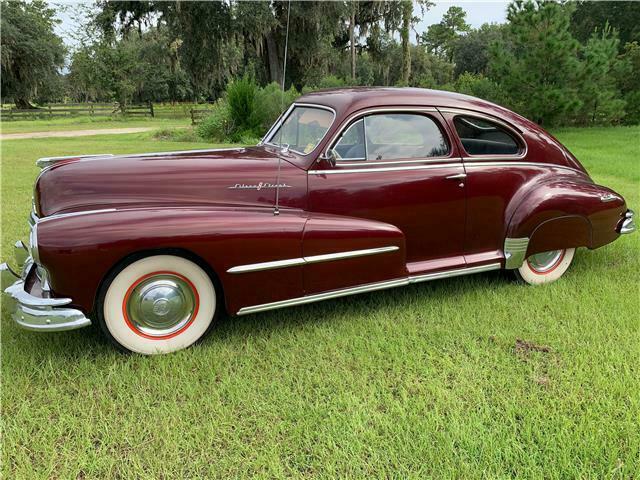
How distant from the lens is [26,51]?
35.8 m

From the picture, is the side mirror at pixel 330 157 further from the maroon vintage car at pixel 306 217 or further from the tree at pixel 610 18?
the tree at pixel 610 18

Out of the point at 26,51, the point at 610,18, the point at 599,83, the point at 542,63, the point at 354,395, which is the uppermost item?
the point at 610,18

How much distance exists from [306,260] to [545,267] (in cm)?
225

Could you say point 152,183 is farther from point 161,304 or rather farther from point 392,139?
point 392,139

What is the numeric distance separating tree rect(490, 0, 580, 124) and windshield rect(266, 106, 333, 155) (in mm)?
13078

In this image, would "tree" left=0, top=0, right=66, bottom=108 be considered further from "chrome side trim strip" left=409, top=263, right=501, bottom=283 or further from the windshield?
"chrome side trim strip" left=409, top=263, right=501, bottom=283

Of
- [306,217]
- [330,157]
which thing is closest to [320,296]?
[306,217]

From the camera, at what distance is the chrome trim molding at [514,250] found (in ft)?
12.0

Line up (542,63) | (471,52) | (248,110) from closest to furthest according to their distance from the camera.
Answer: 1. (248,110)
2. (542,63)
3. (471,52)

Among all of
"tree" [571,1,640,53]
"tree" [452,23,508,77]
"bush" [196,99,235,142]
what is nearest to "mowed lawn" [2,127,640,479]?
"bush" [196,99,235,142]

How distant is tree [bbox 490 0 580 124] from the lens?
46.9 ft

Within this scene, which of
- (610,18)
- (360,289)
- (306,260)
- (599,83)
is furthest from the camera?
(610,18)

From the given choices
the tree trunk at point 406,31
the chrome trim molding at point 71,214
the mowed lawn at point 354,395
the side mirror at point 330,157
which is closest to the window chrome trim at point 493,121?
the side mirror at point 330,157

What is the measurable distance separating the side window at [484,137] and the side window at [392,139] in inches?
9.2
